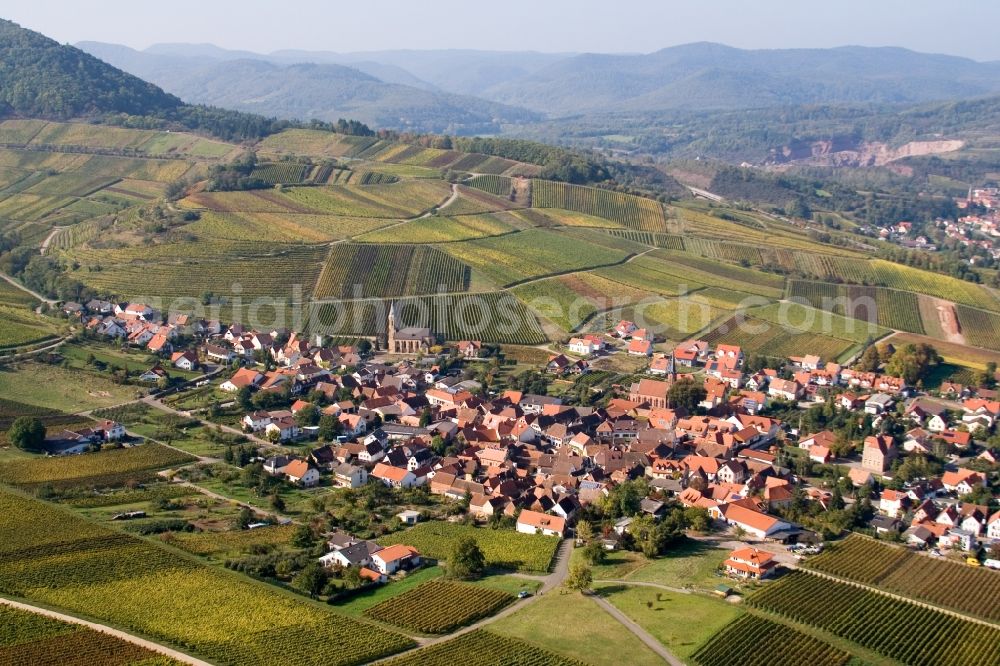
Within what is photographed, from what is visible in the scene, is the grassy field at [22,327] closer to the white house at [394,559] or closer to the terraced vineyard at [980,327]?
the white house at [394,559]

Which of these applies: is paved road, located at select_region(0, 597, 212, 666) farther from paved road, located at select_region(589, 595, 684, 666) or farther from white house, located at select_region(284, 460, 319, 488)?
white house, located at select_region(284, 460, 319, 488)

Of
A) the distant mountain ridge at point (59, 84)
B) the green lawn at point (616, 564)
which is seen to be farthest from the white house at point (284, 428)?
the distant mountain ridge at point (59, 84)

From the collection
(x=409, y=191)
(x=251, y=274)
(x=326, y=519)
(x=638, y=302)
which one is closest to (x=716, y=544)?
(x=326, y=519)

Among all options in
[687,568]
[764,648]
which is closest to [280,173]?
[687,568]

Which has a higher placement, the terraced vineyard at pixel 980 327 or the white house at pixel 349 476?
the terraced vineyard at pixel 980 327

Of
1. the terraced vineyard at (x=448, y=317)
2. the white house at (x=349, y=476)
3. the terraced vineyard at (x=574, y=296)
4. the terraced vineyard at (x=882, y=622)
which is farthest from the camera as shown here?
the terraced vineyard at (x=574, y=296)

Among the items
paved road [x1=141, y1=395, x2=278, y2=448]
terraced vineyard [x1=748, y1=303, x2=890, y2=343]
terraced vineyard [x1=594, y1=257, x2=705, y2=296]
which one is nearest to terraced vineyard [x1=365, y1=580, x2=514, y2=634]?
paved road [x1=141, y1=395, x2=278, y2=448]

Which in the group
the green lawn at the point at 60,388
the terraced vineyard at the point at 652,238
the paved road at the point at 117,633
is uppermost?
the terraced vineyard at the point at 652,238
